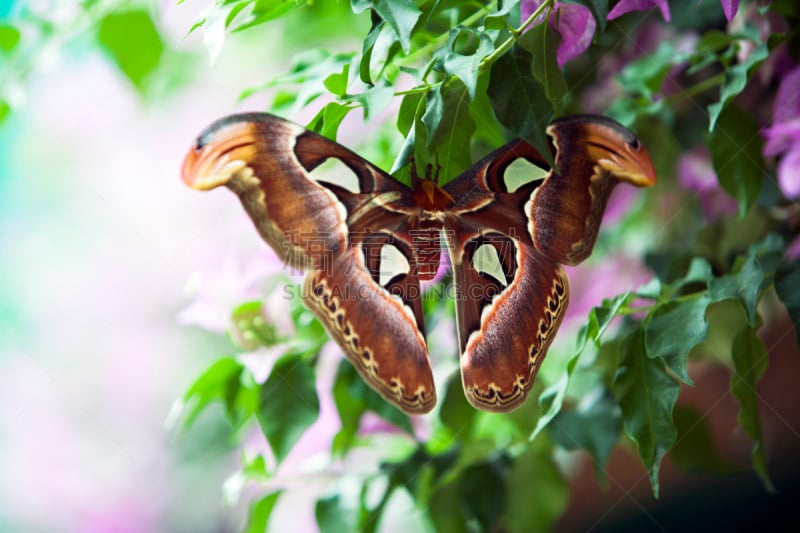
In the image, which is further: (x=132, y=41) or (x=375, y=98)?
(x=132, y=41)

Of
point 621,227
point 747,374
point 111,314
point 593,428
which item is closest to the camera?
point 747,374

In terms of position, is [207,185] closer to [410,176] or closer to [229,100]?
[410,176]

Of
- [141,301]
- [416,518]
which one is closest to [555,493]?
[416,518]

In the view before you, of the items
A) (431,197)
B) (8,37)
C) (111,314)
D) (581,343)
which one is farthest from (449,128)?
(111,314)

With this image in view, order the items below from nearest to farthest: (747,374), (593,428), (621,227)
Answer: (747,374) → (593,428) → (621,227)

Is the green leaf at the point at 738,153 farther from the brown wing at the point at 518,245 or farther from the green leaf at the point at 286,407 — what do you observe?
the green leaf at the point at 286,407

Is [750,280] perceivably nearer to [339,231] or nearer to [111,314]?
[339,231]

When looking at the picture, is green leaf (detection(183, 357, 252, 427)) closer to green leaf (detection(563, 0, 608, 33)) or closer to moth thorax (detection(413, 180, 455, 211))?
moth thorax (detection(413, 180, 455, 211))
